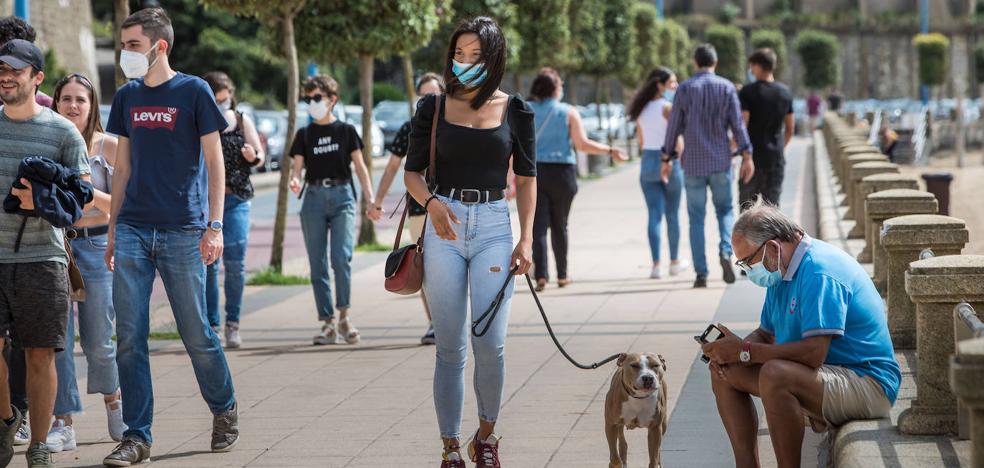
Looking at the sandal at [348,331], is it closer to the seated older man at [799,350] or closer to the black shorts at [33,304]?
the black shorts at [33,304]

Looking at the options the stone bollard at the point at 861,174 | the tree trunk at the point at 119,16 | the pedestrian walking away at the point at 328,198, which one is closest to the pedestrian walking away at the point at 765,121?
the stone bollard at the point at 861,174

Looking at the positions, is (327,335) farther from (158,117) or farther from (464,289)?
(464,289)

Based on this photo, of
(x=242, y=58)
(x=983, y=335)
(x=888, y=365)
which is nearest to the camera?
(x=983, y=335)

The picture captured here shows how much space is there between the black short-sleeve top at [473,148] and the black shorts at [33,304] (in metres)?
1.63

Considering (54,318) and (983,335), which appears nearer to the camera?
(983,335)

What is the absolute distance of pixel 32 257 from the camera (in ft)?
21.3

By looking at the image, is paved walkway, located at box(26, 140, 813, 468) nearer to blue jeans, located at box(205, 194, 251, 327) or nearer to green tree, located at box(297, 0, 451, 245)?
blue jeans, located at box(205, 194, 251, 327)

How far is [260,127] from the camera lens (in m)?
38.0

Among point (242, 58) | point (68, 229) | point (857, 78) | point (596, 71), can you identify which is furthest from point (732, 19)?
point (68, 229)

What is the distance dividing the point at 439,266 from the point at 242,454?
1569mm

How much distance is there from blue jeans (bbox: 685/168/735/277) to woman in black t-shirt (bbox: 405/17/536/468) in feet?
21.3

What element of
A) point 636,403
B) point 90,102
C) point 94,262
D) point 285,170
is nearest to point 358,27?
point 285,170

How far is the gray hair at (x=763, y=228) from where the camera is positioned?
19.5ft

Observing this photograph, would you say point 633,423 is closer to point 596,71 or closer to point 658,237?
point 658,237
